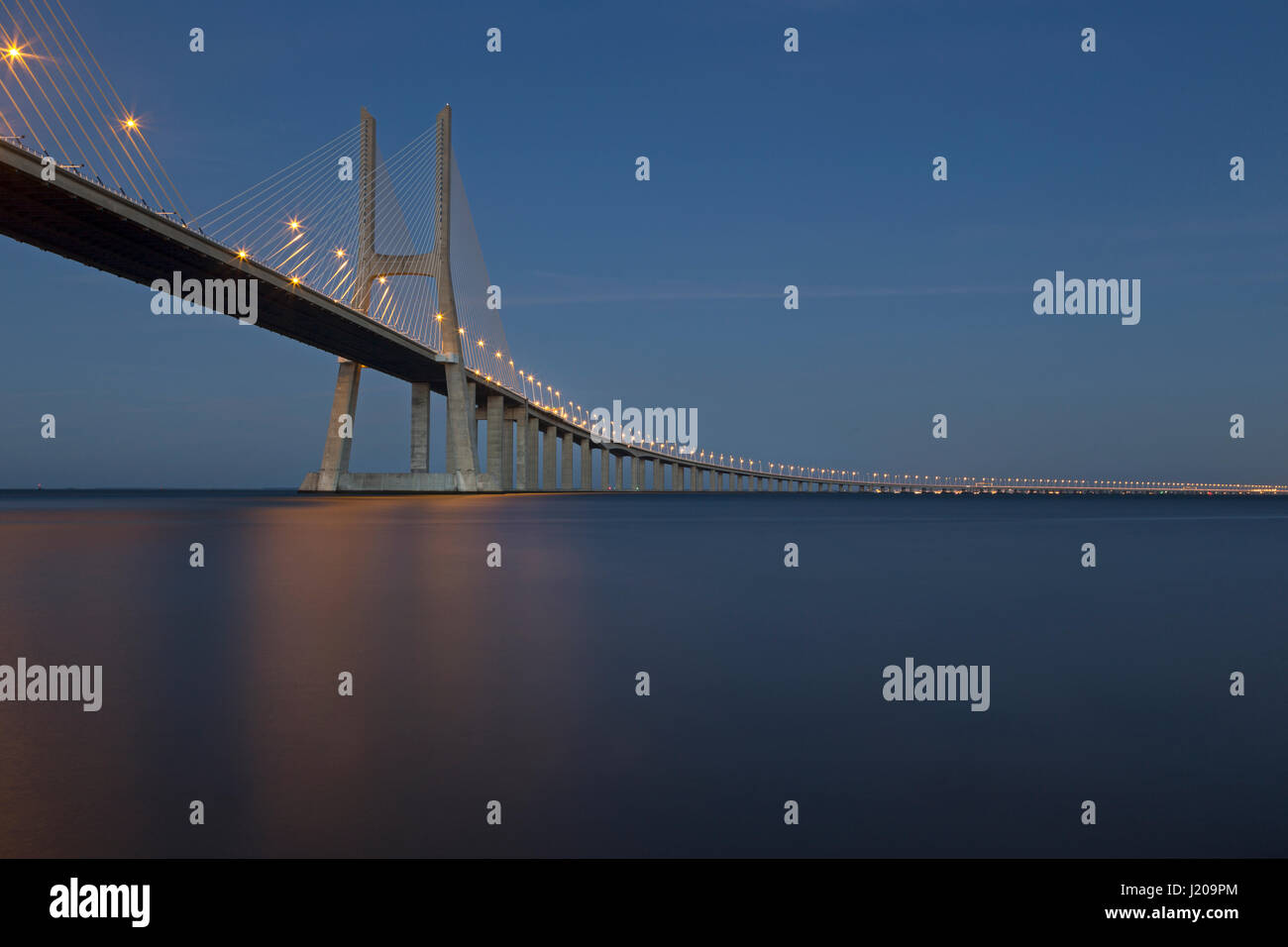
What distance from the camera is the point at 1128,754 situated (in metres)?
5.48

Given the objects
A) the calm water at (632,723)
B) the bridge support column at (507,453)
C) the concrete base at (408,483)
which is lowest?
the calm water at (632,723)

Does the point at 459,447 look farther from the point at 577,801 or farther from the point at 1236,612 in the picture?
the point at 577,801

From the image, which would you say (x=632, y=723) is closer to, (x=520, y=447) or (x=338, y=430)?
(x=338, y=430)

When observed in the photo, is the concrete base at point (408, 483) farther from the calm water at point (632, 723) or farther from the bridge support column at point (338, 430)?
the calm water at point (632, 723)

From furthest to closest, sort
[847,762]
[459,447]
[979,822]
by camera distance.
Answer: [459,447] → [847,762] → [979,822]

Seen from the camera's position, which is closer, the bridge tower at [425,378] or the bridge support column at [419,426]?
the bridge tower at [425,378]

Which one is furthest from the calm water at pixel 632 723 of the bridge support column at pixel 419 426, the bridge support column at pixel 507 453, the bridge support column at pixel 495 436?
the bridge support column at pixel 507 453

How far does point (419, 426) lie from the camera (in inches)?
2899

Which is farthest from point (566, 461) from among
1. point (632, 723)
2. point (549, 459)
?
point (632, 723)

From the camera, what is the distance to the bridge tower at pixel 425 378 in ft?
220

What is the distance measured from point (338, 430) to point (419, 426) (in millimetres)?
6778

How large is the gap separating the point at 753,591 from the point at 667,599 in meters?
1.77
